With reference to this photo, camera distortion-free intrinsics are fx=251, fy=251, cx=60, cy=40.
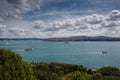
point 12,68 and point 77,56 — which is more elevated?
point 12,68

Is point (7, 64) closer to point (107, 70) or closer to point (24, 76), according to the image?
point (24, 76)

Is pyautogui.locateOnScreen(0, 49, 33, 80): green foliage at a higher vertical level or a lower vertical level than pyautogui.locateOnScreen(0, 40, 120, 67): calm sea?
higher

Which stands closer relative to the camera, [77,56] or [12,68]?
[12,68]

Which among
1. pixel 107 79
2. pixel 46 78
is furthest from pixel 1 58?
pixel 46 78

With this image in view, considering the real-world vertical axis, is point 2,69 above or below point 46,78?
above

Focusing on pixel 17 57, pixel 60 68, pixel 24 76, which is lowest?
pixel 60 68

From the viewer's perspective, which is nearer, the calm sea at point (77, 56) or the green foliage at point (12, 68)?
the green foliage at point (12, 68)

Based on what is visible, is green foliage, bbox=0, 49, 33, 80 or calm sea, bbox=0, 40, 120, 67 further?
calm sea, bbox=0, 40, 120, 67

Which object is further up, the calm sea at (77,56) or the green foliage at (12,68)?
the green foliage at (12,68)
